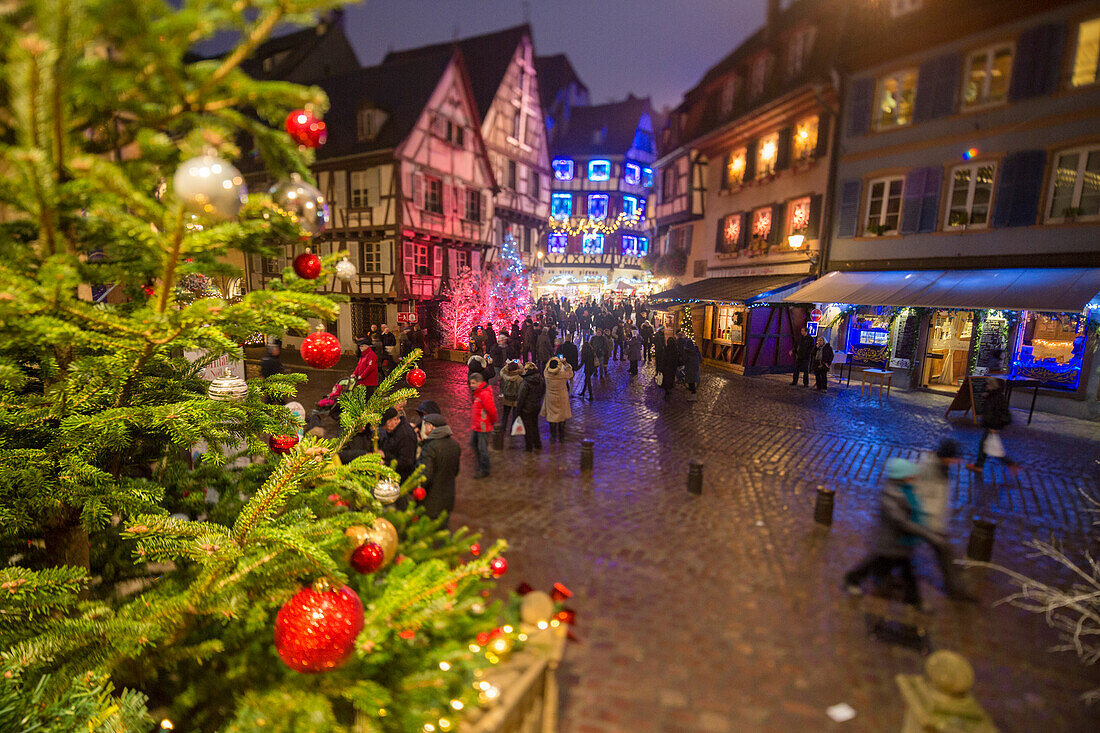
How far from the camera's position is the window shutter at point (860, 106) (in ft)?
50.3

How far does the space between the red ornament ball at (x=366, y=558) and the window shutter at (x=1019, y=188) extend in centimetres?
1704

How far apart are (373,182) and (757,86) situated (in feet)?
51.9

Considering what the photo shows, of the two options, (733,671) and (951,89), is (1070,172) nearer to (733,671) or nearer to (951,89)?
(951,89)

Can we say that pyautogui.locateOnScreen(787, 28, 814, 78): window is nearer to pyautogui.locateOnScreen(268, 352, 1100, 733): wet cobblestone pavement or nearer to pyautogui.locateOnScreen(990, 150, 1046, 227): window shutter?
pyautogui.locateOnScreen(990, 150, 1046, 227): window shutter

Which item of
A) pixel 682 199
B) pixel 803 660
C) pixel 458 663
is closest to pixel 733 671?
pixel 803 660

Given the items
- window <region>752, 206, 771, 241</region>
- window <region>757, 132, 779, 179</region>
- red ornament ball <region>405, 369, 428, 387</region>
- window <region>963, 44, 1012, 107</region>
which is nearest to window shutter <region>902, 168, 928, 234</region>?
window <region>963, 44, 1012, 107</region>

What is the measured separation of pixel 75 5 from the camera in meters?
1.17

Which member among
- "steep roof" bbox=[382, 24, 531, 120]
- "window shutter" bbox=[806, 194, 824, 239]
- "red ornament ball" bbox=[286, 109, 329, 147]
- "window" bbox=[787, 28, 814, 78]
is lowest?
"red ornament ball" bbox=[286, 109, 329, 147]

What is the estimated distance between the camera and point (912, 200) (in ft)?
47.7

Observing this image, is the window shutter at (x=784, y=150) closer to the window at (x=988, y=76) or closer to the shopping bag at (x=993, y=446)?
the window at (x=988, y=76)

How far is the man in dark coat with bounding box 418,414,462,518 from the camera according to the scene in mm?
5465

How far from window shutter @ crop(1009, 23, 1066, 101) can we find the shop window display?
5562mm

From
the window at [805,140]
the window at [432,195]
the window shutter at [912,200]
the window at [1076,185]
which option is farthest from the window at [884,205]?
the window at [432,195]

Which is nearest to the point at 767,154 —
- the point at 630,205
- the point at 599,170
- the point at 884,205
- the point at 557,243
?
the point at 884,205
